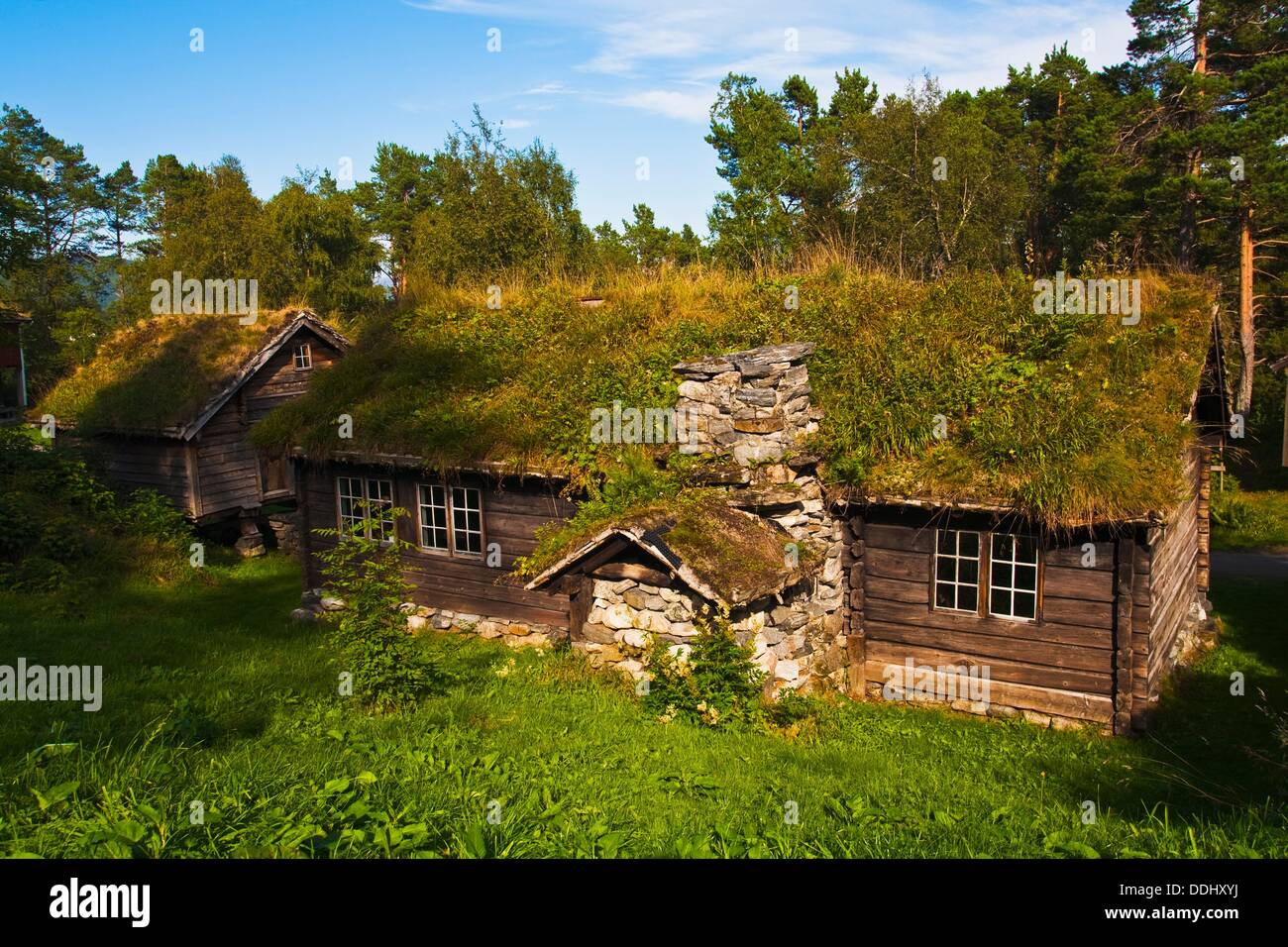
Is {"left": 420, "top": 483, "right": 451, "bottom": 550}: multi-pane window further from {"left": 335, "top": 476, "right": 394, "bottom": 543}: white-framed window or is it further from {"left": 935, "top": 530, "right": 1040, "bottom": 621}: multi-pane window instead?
{"left": 935, "top": 530, "right": 1040, "bottom": 621}: multi-pane window

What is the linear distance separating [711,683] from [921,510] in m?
4.24

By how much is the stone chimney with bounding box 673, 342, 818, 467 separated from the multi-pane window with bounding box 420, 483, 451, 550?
5.83 m

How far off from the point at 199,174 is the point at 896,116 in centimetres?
4187

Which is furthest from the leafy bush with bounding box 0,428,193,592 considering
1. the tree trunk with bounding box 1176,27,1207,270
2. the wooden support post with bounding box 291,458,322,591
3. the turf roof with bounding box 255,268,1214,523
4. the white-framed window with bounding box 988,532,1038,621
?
the tree trunk with bounding box 1176,27,1207,270

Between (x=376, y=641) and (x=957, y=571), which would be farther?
(x=957, y=571)

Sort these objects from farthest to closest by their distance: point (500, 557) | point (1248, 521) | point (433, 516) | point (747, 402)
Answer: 1. point (1248, 521)
2. point (433, 516)
3. point (500, 557)
4. point (747, 402)

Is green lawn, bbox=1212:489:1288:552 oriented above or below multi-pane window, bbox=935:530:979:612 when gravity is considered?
below

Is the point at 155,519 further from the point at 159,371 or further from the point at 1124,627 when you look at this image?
the point at 1124,627

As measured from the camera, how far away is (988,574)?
39.9ft

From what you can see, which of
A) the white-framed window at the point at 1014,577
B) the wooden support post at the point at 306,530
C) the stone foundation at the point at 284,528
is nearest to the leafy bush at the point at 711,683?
the white-framed window at the point at 1014,577

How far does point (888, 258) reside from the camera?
29.7 m

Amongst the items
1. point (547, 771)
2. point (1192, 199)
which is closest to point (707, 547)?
point (547, 771)

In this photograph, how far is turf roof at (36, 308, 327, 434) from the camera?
77.3 ft

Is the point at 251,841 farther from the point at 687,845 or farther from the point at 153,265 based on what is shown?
the point at 153,265
